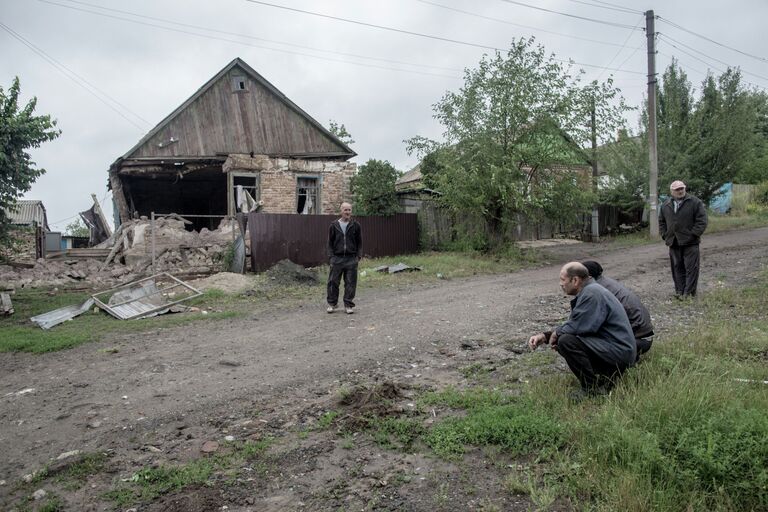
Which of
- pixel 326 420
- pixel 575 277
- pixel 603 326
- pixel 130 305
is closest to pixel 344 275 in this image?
pixel 130 305

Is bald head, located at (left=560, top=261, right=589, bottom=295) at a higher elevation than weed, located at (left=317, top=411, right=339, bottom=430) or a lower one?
higher

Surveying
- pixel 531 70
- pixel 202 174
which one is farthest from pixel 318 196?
pixel 531 70

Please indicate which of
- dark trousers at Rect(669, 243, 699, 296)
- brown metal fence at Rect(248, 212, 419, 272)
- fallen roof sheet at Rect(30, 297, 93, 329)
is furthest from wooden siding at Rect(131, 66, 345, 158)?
dark trousers at Rect(669, 243, 699, 296)

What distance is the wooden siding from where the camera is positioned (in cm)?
1759

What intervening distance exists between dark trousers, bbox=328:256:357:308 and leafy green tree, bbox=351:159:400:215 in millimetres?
8513

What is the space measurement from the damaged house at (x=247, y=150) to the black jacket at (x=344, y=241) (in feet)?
33.1

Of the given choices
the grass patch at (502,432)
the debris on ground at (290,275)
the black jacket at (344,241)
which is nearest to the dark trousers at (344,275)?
the black jacket at (344,241)

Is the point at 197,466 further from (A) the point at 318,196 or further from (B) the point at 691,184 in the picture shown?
(B) the point at 691,184

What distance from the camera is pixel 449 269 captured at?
44.0 ft

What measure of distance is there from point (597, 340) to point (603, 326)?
12 cm

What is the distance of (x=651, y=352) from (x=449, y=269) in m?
8.81

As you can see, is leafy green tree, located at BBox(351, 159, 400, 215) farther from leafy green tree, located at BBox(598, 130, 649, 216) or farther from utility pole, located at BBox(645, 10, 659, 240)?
utility pole, located at BBox(645, 10, 659, 240)

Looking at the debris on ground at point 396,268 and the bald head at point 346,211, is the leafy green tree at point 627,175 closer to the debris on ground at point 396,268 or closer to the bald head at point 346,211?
the debris on ground at point 396,268

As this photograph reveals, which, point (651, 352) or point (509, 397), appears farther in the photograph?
Answer: point (651, 352)
